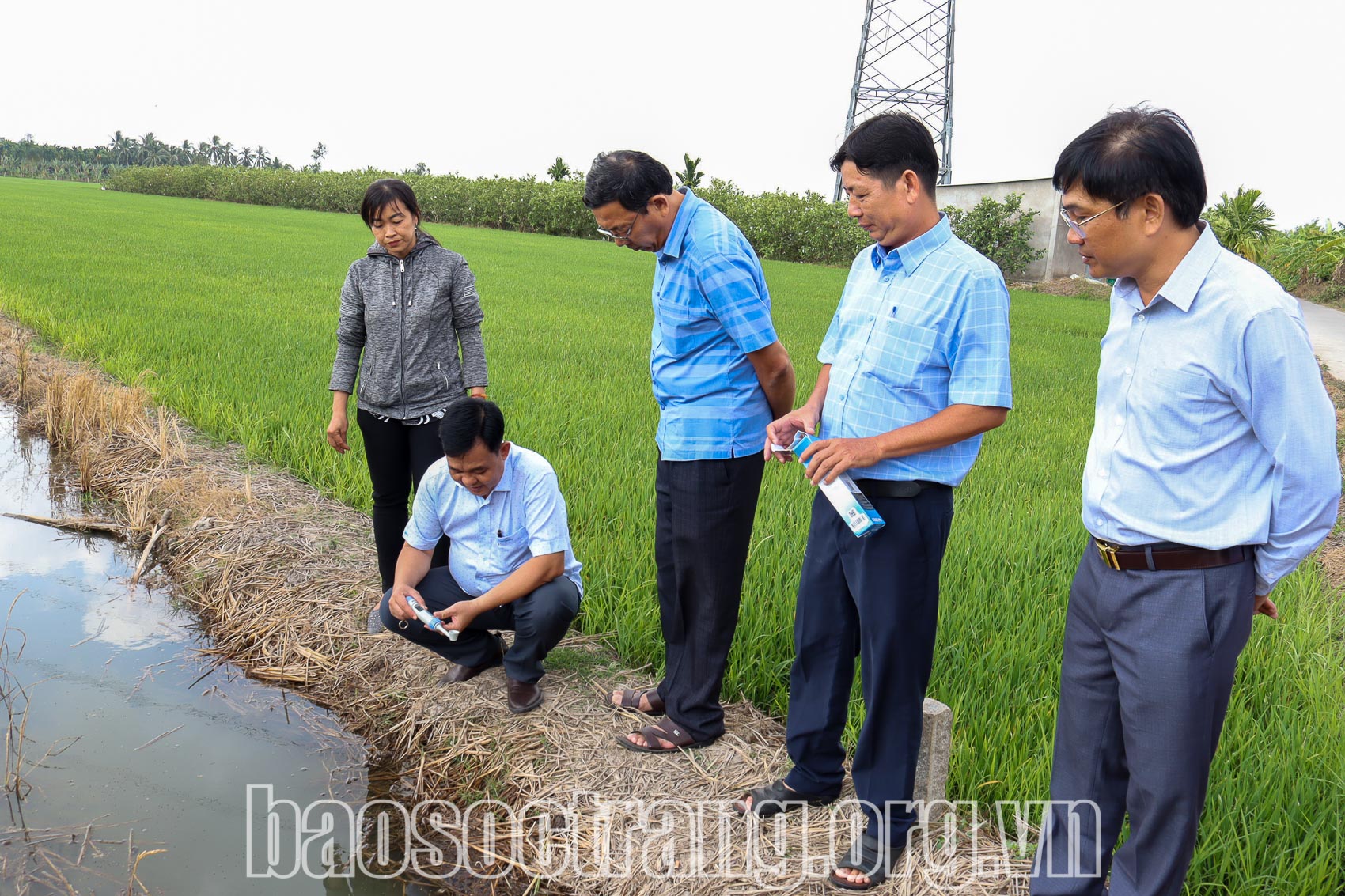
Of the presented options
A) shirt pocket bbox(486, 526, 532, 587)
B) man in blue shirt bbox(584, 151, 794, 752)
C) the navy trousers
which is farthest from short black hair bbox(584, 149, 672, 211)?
the navy trousers

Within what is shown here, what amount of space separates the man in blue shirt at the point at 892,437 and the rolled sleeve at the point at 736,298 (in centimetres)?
19

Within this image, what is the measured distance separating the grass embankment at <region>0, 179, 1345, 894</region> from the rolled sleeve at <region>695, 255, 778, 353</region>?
1079 mm

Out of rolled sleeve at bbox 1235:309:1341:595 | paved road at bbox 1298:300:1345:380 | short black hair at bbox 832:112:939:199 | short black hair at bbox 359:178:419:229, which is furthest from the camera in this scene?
paved road at bbox 1298:300:1345:380

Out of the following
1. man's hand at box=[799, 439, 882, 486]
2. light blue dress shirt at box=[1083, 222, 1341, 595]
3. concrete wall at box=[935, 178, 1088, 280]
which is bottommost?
man's hand at box=[799, 439, 882, 486]

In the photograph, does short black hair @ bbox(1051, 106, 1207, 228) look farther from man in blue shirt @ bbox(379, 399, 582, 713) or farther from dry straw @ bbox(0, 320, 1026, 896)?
man in blue shirt @ bbox(379, 399, 582, 713)

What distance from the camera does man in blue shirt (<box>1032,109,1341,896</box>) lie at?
4.78 ft

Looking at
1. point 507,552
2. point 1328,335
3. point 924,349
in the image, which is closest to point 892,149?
point 924,349

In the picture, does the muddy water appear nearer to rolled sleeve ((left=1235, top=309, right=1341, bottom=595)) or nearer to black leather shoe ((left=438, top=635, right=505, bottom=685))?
black leather shoe ((left=438, top=635, right=505, bottom=685))

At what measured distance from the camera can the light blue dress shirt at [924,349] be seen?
1832 millimetres

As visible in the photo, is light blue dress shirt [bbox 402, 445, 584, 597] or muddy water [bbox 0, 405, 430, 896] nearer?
muddy water [bbox 0, 405, 430, 896]

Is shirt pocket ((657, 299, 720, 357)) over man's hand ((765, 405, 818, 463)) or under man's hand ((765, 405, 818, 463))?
over

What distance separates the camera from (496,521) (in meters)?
2.76

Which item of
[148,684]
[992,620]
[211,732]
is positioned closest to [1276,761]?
[992,620]

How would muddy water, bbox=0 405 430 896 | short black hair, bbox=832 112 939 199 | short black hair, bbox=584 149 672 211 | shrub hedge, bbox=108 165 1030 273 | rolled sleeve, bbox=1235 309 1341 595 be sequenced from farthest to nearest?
shrub hedge, bbox=108 165 1030 273
muddy water, bbox=0 405 430 896
short black hair, bbox=584 149 672 211
short black hair, bbox=832 112 939 199
rolled sleeve, bbox=1235 309 1341 595
